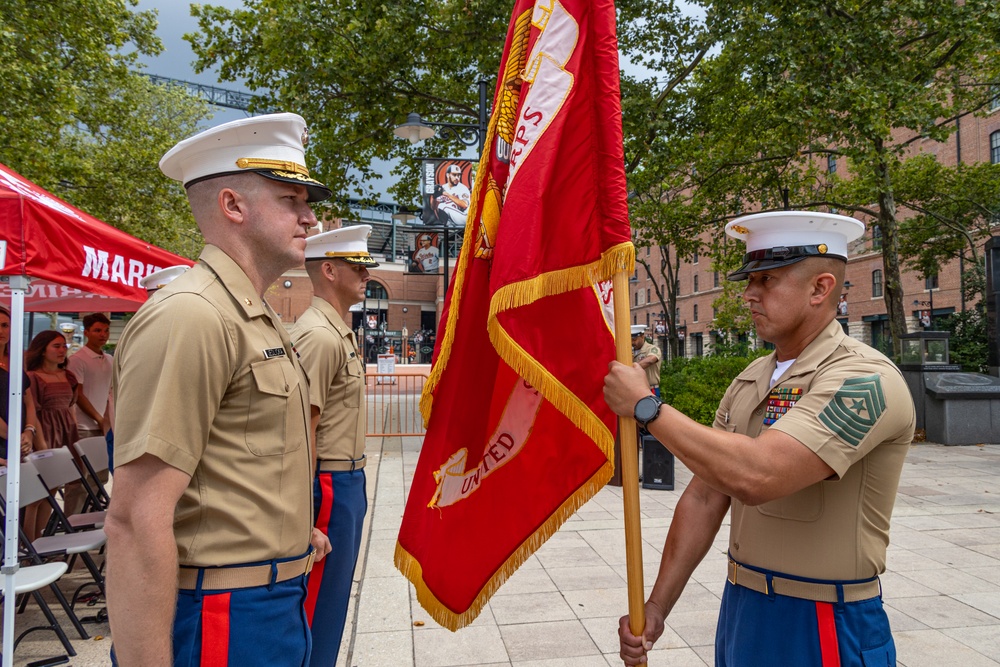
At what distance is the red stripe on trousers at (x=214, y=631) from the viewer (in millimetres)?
1695

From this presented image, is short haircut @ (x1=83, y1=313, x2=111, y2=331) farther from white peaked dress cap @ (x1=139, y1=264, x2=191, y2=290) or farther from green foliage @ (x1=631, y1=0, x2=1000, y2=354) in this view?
green foliage @ (x1=631, y1=0, x2=1000, y2=354)

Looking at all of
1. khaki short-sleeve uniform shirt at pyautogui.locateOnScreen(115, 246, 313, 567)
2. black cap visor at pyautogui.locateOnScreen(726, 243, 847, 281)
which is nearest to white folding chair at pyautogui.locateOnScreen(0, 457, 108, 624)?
khaki short-sleeve uniform shirt at pyautogui.locateOnScreen(115, 246, 313, 567)

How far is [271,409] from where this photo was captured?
181cm

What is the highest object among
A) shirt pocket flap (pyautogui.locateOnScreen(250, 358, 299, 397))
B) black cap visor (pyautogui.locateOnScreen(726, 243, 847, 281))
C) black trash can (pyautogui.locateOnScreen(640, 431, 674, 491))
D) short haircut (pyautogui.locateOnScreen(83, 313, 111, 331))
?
short haircut (pyautogui.locateOnScreen(83, 313, 111, 331))

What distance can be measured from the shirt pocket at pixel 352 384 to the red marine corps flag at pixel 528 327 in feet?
4.36

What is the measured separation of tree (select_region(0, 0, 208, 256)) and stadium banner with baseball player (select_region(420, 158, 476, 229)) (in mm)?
8227

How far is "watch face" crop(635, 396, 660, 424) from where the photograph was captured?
6.49 feet

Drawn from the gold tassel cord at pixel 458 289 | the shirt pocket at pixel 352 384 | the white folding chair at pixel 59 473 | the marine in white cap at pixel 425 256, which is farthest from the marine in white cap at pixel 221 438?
the marine in white cap at pixel 425 256

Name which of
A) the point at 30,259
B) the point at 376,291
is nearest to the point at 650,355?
the point at 30,259

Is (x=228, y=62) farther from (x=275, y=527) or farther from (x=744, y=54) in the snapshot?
(x=275, y=527)

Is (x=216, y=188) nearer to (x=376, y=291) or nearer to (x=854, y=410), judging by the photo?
(x=854, y=410)

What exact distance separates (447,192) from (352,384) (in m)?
7.69

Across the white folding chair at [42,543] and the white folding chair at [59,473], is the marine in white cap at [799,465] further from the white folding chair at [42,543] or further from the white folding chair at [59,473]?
the white folding chair at [59,473]

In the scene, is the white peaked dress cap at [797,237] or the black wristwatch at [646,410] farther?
the white peaked dress cap at [797,237]
